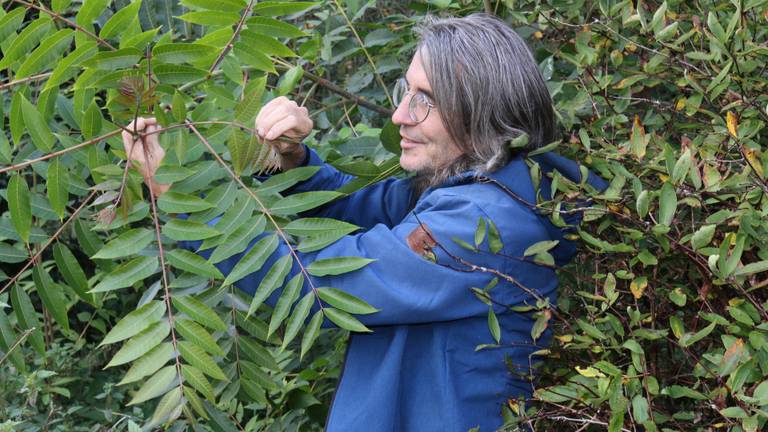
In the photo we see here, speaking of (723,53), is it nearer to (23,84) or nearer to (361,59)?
(23,84)

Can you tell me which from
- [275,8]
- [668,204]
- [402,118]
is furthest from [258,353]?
[668,204]

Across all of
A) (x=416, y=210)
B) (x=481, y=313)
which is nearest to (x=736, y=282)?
(x=481, y=313)

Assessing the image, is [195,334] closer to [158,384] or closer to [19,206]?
[158,384]

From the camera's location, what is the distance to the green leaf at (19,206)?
2.00 metres

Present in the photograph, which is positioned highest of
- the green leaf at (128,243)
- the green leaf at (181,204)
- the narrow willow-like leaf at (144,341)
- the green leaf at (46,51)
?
the green leaf at (46,51)

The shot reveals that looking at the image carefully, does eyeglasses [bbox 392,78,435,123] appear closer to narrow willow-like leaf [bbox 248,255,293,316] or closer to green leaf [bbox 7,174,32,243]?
narrow willow-like leaf [bbox 248,255,293,316]

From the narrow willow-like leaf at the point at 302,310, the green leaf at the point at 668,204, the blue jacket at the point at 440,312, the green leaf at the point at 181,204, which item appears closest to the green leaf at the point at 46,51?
the green leaf at the point at 181,204

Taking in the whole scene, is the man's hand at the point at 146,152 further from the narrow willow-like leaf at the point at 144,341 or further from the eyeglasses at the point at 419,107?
the eyeglasses at the point at 419,107

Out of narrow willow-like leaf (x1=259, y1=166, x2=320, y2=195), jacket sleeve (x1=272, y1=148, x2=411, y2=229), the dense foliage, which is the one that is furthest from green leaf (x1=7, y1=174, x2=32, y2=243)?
jacket sleeve (x1=272, y1=148, x2=411, y2=229)

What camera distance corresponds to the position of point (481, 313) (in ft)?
6.97

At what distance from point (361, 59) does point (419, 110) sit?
6.42 ft

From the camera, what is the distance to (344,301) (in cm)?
201

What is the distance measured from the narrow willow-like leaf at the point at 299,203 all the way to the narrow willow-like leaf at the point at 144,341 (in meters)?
0.33

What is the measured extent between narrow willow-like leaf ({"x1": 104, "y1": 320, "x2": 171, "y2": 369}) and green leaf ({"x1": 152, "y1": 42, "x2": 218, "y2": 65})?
536mm
